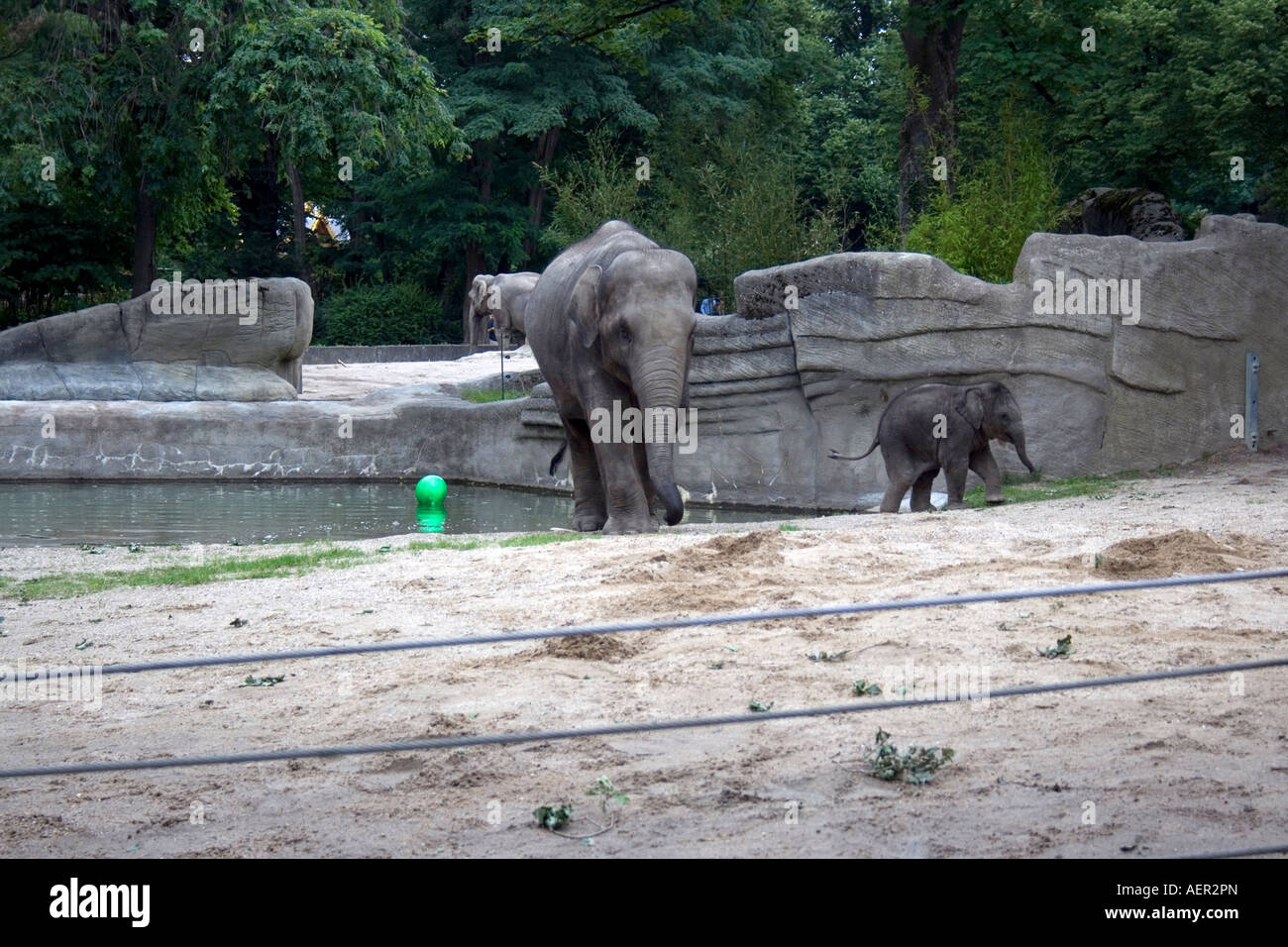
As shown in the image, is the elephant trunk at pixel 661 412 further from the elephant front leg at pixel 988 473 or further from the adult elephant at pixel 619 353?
the elephant front leg at pixel 988 473

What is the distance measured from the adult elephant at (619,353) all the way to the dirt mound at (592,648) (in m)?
4.05

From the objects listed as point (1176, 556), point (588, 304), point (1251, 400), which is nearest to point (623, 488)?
point (588, 304)

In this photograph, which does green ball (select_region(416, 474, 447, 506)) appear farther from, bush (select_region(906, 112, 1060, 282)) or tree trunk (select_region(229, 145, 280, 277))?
tree trunk (select_region(229, 145, 280, 277))

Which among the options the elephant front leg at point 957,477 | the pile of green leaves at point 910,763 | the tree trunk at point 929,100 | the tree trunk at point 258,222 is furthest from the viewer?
the tree trunk at point 258,222

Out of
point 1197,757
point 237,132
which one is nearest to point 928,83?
point 237,132

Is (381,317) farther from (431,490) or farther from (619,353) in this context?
(619,353)

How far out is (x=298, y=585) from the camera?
27.8ft

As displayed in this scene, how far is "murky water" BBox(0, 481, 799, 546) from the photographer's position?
1373cm

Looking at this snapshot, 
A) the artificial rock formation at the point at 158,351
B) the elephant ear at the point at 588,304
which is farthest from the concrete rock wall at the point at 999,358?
the artificial rock formation at the point at 158,351

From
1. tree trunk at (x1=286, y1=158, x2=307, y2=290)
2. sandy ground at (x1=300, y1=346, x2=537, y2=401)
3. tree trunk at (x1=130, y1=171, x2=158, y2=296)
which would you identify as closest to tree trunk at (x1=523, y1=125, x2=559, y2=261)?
tree trunk at (x1=286, y1=158, x2=307, y2=290)

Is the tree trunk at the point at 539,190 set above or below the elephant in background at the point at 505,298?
above

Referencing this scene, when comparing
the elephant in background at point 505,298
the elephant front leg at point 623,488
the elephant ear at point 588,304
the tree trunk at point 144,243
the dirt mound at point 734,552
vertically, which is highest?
the tree trunk at point 144,243

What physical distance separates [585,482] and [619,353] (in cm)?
201

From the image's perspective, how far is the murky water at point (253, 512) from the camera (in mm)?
13727
